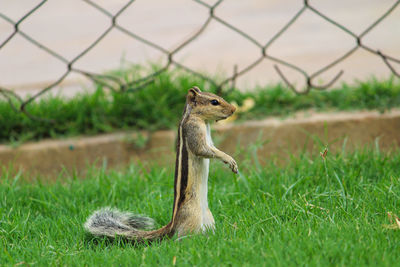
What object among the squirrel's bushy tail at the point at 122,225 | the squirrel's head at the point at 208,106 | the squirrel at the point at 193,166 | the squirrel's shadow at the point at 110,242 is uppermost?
the squirrel's head at the point at 208,106

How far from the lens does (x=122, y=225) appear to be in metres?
2.73

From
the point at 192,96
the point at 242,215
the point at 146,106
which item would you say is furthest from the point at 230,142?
the point at 192,96

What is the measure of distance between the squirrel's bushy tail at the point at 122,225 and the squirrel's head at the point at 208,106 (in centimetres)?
53

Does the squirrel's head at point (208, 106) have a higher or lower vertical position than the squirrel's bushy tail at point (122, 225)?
higher

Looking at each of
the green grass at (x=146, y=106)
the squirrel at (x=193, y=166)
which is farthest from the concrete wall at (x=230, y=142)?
the squirrel at (x=193, y=166)

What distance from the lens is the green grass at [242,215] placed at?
2.26 m

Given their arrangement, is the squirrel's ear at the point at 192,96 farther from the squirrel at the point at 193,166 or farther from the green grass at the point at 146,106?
the green grass at the point at 146,106

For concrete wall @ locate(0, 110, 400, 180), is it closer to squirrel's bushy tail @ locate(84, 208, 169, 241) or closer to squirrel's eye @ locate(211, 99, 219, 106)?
squirrel's bushy tail @ locate(84, 208, 169, 241)

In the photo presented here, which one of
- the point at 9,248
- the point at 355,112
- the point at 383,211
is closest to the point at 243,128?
the point at 355,112

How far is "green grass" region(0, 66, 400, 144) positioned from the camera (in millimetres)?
4344

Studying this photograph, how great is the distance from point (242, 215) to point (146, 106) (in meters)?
1.79

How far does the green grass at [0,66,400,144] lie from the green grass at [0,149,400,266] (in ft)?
1.96

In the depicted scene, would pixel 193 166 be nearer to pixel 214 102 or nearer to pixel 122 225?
pixel 214 102

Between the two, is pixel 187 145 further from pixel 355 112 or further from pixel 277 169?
pixel 355 112
